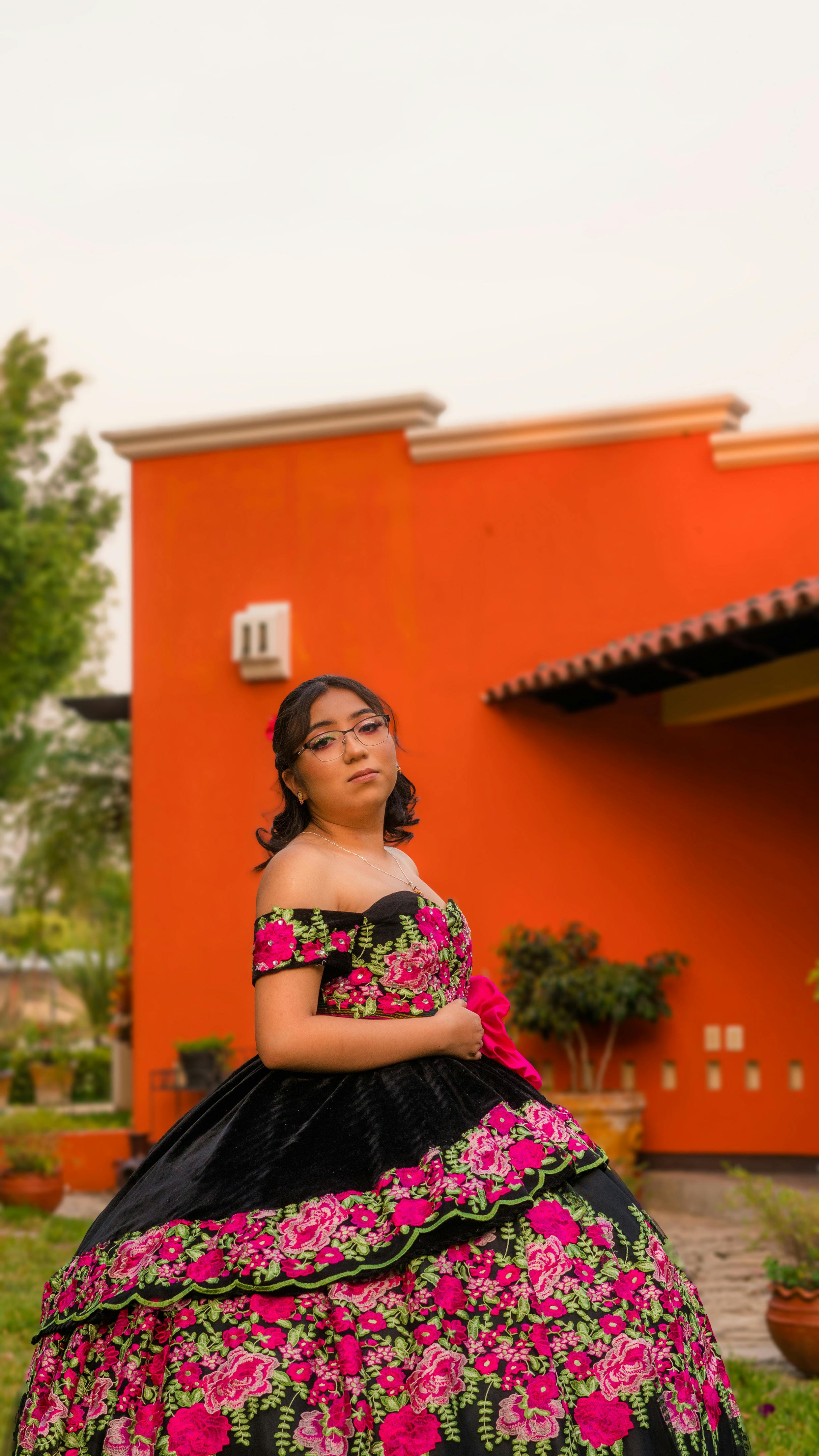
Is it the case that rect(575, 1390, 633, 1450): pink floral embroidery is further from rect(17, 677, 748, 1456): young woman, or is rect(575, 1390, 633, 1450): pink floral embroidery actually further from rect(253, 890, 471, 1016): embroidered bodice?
rect(253, 890, 471, 1016): embroidered bodice

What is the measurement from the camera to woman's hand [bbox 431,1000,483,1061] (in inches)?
95.7

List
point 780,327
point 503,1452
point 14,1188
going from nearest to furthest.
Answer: point 503,1452 < point 14,1188 < point 780,327

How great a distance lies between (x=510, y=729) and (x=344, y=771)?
7.13m

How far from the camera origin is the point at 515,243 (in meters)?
12.9

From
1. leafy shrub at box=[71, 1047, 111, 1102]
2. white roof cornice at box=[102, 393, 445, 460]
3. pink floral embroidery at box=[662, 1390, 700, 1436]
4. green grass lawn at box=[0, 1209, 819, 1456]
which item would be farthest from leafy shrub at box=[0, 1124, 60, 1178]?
leafy shrub at box=[71, 1047, 111, 1102]

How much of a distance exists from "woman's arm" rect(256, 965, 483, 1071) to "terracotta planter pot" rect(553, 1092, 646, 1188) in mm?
6661

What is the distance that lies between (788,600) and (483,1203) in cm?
511

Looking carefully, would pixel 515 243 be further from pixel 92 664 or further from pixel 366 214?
pixel 92 664


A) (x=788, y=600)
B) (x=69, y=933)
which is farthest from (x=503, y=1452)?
(x=69, y=933)

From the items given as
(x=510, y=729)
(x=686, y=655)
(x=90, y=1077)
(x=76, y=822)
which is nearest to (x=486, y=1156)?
(x=686, y=655)

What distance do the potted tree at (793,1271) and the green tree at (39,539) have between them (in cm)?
1734

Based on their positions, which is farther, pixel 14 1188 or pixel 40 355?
pixel 40 355

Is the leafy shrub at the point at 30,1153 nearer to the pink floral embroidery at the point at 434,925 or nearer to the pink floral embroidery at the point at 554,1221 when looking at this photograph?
the pink floral embroidery at the point at 434,925

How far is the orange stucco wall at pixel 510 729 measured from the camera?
913 cm
